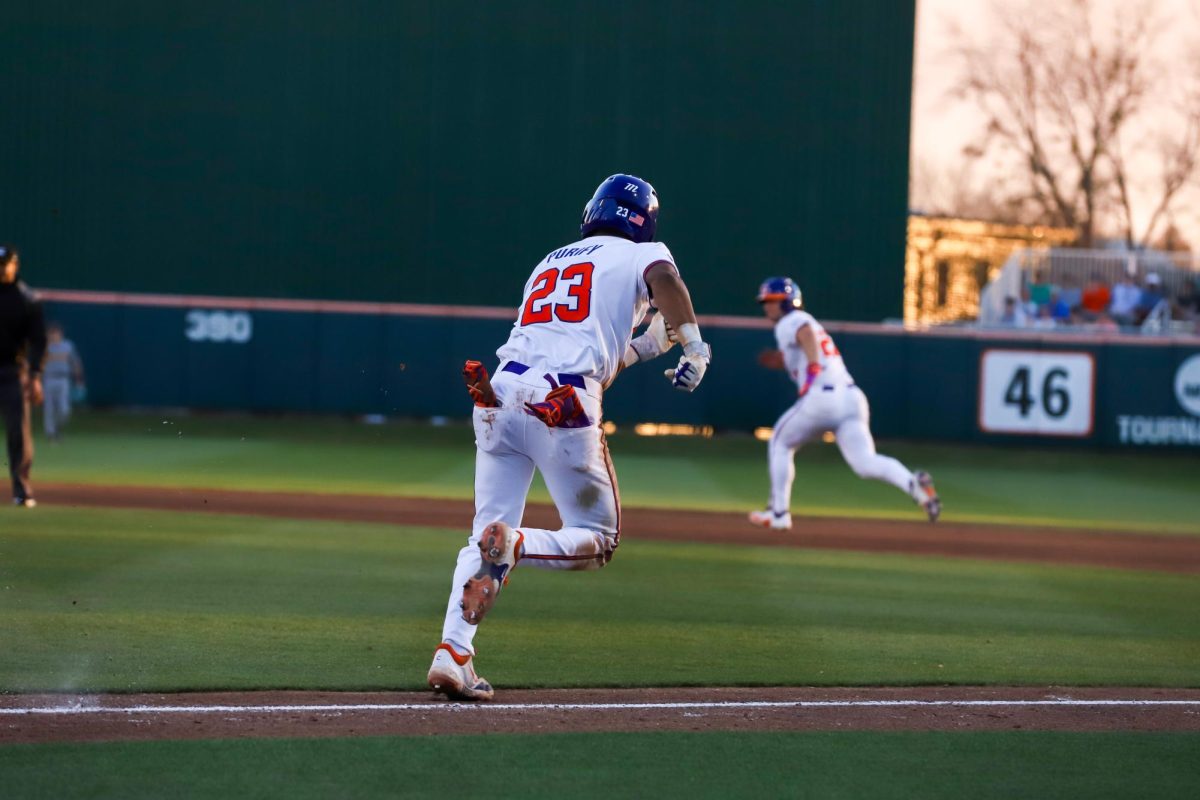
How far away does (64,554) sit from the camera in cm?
1022

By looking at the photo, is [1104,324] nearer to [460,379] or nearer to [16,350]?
[460,379]

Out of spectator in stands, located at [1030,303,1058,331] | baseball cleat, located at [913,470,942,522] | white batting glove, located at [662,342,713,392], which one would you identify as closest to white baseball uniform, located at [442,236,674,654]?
white batting glove, located at [662,342,713,392]

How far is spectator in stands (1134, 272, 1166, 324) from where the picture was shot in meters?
26.9

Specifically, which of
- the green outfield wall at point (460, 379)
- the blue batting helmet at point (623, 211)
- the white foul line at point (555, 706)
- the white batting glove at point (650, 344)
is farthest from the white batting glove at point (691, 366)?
the green outfield wall at point (460, 379)

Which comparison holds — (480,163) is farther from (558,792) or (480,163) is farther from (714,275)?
(558,792)

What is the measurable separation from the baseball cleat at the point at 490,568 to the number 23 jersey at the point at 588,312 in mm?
732

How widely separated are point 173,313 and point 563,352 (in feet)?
69.5

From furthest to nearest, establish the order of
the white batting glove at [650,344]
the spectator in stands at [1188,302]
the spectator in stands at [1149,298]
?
the spectator in stands at [1188,302] → the spectator in stands at [1149,298] → the white batting glove at [650,344]

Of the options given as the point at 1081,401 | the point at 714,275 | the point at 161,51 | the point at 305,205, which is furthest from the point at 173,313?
the point at 1081,401

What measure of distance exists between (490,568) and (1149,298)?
23534mm

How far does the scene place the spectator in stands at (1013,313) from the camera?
26469 mm

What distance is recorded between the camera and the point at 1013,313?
2681 centimetres

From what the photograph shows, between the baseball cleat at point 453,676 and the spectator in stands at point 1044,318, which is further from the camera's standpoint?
the spectator in stands at point 1044,318

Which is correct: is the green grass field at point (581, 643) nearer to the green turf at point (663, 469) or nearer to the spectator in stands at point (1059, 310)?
the green turf at point (663, 469)
